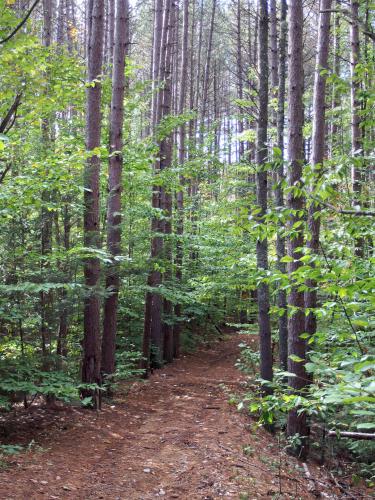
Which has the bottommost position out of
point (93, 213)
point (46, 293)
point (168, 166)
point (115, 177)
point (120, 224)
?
point (46, 293)

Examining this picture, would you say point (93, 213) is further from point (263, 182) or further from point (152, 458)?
point (152, 458)

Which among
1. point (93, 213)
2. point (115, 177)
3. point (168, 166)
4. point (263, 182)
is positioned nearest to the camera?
point (93, 213)

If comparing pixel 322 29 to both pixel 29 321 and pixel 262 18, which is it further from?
pixel 29 321

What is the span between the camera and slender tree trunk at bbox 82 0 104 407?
8078 mm

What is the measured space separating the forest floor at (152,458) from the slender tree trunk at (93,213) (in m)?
0.91

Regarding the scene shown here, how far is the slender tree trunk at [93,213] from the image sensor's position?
26.5 feet

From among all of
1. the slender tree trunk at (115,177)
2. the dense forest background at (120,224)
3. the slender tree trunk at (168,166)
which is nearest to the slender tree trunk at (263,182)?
the dense forest background at (120,224)

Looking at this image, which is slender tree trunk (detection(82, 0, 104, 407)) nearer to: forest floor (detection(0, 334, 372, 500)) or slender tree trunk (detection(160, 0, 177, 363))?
forest floor (detection(0, 334, 372, 500))

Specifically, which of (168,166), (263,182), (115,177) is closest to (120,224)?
(115,177)

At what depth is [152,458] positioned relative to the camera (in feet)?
21.1

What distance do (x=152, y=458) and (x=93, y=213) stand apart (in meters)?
4.31

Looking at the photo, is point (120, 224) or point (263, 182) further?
point (120, 224)

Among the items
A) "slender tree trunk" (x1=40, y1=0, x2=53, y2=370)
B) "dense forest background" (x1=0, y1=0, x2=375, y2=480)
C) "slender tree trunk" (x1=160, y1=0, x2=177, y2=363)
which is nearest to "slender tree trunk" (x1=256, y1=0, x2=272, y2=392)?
"dense forest background" (x1=0, y1=0, x2=375, y2=480)

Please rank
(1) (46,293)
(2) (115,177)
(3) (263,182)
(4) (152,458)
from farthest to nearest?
(2) (115,177), (3) (263,182), (1) (46,293), (4) (152,458)
